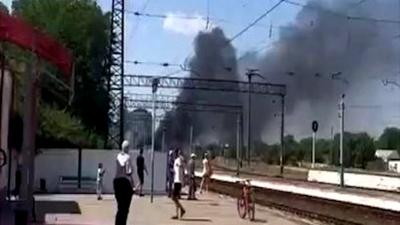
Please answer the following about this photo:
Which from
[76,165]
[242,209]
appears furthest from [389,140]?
[242,209]

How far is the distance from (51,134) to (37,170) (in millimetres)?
9413

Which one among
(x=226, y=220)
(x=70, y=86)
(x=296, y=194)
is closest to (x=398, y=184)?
(x=296, y=194)

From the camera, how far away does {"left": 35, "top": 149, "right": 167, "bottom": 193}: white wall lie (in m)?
39.2

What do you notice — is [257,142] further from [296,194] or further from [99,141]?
[296,194]

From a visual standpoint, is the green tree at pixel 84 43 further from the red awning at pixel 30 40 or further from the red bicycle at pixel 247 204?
the red awning at pixel 30 40

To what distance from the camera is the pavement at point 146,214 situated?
23109 millimetres

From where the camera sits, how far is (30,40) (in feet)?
54.1

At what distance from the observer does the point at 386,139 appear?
139250 millimetres

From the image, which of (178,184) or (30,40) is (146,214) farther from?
(30,40)

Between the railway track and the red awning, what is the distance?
9.04 meters

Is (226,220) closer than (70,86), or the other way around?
(70,86)

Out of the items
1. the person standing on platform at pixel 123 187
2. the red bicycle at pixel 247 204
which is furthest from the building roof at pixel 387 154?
the person standing on platform at pixel 123 187

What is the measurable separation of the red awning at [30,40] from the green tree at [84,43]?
53.3 m

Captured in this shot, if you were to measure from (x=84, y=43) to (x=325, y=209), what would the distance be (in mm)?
51732
